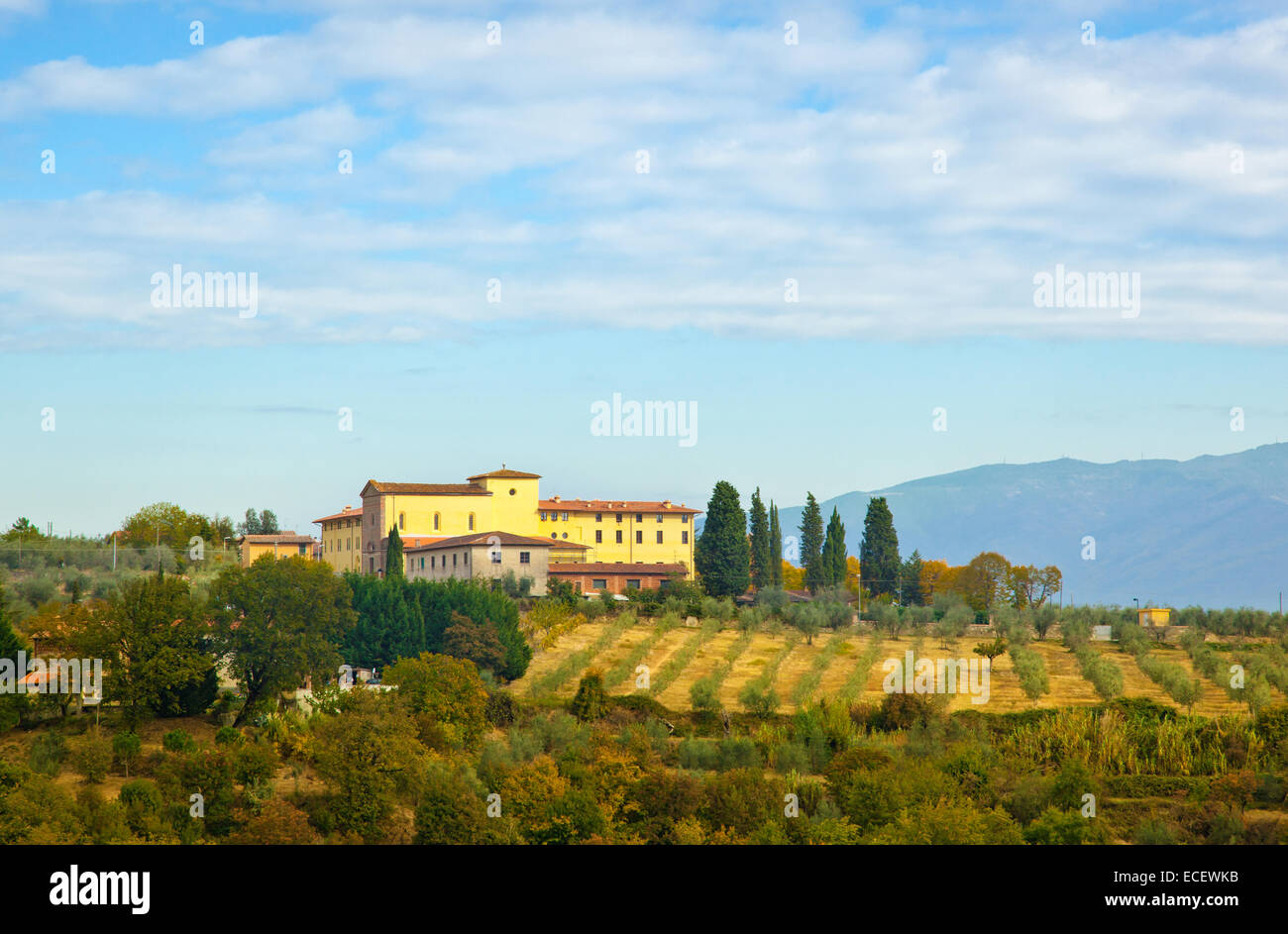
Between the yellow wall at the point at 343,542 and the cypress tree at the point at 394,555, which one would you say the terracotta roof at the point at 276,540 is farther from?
the cypress tree at the point at 394,555

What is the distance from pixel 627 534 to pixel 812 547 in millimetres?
13343

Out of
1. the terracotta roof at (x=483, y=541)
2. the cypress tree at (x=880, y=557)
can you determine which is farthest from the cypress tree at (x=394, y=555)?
the cypress tree at (x=880, y=557)

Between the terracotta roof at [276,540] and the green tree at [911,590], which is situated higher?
the terracotta roof at [276,540]

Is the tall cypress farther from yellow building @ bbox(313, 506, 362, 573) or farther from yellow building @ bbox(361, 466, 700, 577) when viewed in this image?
yellow building @ bbox(313, 506, 362, 573)

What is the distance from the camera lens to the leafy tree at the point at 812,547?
83.7m

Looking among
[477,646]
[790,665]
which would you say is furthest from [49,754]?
[790,665]

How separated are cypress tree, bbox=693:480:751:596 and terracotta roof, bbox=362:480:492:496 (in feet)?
50.6

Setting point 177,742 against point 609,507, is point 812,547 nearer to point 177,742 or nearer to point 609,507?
point 609,507

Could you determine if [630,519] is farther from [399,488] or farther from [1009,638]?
[1009,638]

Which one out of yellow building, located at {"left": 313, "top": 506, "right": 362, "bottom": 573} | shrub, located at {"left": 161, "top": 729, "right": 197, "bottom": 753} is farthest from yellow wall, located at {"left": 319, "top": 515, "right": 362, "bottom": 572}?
shrub, located at {"left": 161, "top": 729, "right": 197, "bottom": 753}

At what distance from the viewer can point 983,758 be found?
26.5 metres

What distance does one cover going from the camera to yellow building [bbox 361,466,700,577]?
77.0 meters
